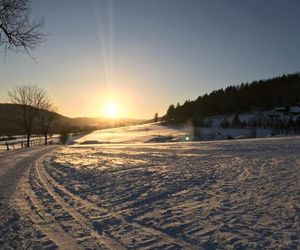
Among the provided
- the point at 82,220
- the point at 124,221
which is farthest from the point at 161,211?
the point at 82,220

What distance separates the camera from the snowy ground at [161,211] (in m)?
5.88

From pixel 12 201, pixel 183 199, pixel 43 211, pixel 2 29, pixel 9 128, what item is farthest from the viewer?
pixel 9 128

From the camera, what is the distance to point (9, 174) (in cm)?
1545

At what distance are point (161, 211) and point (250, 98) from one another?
163321 mm

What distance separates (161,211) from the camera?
7.82 meters

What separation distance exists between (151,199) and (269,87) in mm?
170078

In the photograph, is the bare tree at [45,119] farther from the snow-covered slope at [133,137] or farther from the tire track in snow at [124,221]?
the tire track in snow at [124,221]

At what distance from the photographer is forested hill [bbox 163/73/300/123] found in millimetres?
159250

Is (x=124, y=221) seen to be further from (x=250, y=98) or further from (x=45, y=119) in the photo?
(x=250, y=98)

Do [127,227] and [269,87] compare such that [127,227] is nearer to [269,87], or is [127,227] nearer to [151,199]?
[151,199]

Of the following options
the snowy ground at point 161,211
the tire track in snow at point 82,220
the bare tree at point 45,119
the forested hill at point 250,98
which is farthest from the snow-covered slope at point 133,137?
the tire track in snow at point 82,220

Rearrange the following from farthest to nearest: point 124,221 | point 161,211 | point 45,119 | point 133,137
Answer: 1. point 133,137
2. point 45,119
3. point 161,211
4. point 124,221

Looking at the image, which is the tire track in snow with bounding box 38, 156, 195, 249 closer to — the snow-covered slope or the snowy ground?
the snowy ground

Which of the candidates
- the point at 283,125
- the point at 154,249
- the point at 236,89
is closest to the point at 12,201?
the point at 154,249
